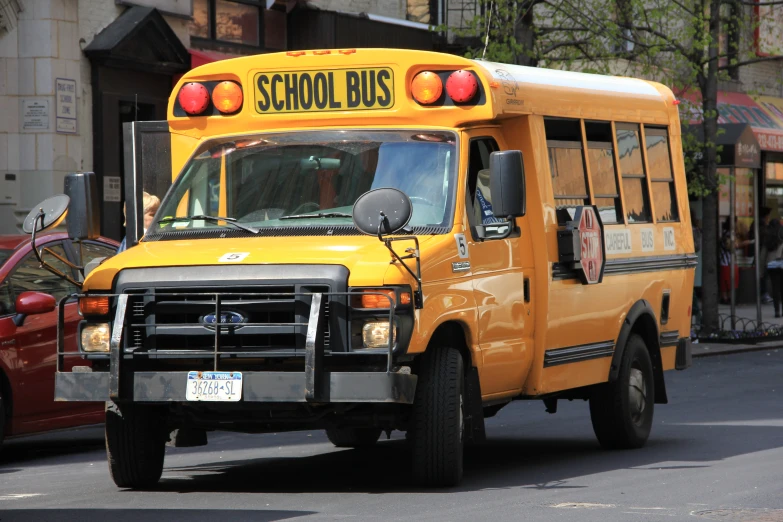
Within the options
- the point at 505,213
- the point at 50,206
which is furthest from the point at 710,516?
Answer: the point at 50,206

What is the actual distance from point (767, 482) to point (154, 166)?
4.22 metres

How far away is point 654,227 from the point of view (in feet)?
38.0

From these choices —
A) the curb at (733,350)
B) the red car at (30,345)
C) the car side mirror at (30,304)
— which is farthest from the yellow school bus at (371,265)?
the curb at (733,350)

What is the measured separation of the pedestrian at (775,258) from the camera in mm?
27938

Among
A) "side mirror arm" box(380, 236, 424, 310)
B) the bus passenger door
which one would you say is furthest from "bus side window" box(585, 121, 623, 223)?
"side mirror arm" box(380, 236, 424, 310)

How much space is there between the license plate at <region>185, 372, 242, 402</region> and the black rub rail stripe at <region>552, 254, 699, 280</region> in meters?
2.56

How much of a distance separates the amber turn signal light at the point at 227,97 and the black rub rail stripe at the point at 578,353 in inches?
98.2

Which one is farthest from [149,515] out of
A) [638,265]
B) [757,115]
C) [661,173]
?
[757,115]

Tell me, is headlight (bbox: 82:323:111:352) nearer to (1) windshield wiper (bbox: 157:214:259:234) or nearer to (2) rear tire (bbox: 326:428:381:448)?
(1) windshield wiper (bbox: 157:214:259:234)

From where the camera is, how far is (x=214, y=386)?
805cm

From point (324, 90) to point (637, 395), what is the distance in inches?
135

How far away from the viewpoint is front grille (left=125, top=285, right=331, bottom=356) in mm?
8000

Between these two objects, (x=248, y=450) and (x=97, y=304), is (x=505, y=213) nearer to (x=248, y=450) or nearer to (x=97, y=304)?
(x=97, y=304)

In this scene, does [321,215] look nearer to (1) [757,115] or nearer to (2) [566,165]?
(2) [566,165]
